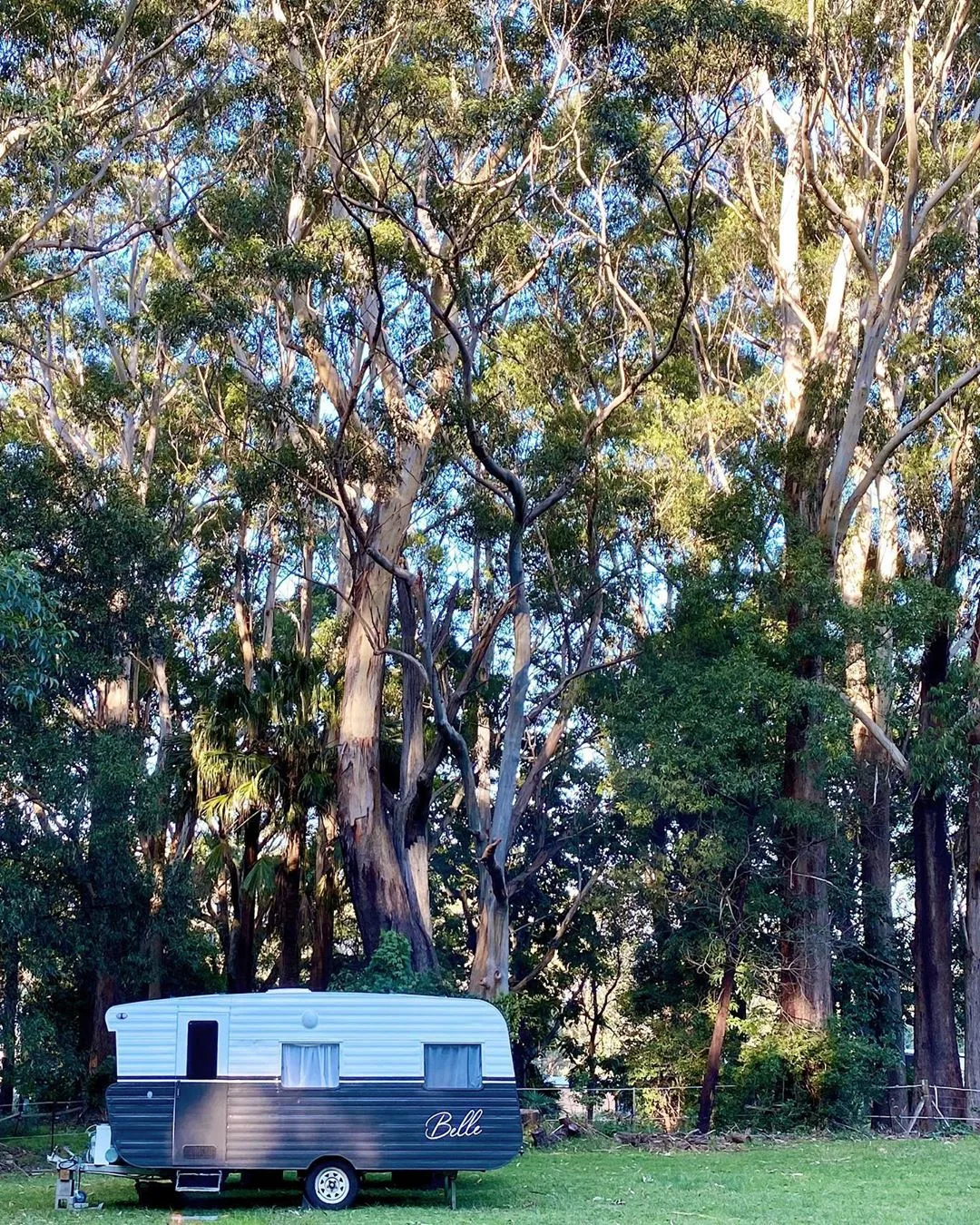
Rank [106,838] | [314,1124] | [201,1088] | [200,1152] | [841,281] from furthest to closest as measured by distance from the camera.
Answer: [841,281] → [106,838] → [314,1124] → [201,1088] → [200,1152]

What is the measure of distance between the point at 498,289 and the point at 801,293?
6834mm

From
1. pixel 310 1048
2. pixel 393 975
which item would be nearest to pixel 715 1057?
pixel 393 975

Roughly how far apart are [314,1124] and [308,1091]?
0.98ft

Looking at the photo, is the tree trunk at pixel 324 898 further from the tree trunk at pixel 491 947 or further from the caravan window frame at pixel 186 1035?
the caravan window frame at pixel 186 1035

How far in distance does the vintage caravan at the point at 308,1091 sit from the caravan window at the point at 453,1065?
0.04ft

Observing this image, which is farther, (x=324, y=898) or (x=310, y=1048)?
(x=324, y=898)

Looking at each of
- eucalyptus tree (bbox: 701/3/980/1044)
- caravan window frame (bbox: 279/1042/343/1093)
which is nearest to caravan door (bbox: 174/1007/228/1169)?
caravan window frame (bbox: 279/1042/343/1093)

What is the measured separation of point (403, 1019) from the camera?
13688mm

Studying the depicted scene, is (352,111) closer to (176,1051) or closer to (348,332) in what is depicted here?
(348,332)

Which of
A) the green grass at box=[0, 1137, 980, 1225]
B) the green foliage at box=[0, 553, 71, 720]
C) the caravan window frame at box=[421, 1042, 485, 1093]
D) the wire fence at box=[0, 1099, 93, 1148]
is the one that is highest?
the green foliage at box=[0, 553, 71, 720]

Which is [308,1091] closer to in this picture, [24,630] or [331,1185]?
[331,1185]

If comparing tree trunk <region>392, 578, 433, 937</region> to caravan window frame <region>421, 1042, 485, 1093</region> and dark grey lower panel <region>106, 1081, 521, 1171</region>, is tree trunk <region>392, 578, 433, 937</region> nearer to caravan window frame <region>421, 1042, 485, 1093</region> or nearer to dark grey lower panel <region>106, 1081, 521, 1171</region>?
caravan window frame <region>421, 1042, 485, 1093</region>

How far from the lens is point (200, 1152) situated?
42.2 feet

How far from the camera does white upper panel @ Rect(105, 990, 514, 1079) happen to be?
13102mm
